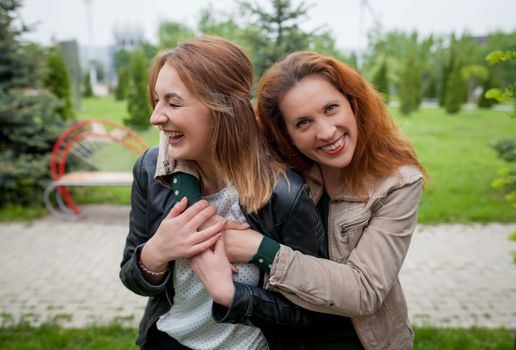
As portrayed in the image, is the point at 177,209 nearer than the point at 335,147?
Yes

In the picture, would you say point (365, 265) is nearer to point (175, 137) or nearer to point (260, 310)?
point (260, 310)

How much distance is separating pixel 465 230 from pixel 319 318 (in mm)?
5117

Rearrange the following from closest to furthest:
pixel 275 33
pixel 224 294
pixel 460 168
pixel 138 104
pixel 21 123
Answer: pixel 224 294 < pixel 275 33 < pixel 21 123 < pixel 460 168 < pixel 138 104

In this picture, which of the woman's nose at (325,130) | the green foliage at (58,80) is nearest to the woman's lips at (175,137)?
the woman's nose at (325,130)

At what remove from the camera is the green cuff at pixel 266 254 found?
4.66 ft

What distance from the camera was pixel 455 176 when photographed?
8.84 m

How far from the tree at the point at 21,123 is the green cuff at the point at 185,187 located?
5962 mm

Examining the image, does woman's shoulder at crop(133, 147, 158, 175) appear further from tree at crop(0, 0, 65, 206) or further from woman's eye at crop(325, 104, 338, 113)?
tree at crop(0, 0, 65, 206)

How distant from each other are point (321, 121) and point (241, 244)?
1.59 feet

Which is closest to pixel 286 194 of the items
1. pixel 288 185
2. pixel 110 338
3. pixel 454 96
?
pixel 288 185

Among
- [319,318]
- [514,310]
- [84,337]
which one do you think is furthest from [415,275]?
[319,318]

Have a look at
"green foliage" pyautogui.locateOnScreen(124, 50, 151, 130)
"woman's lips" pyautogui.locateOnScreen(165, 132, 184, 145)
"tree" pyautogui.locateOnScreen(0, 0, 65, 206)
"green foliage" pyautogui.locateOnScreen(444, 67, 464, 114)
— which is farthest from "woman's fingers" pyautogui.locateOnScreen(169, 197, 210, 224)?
"green foliage" pyautogui.locateOnScreen(444, 67, 464, 114)

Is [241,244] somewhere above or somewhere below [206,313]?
above

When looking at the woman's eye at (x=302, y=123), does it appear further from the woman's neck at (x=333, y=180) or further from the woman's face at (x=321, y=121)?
the woman's neck at (x=333, y=180)
